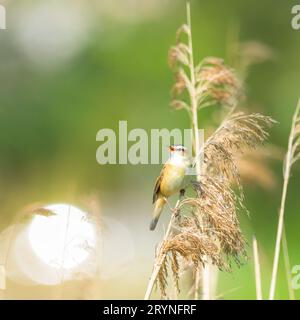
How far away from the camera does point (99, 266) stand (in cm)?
417

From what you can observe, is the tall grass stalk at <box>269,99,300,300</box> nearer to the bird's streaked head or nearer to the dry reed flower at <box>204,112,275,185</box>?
the dry reed flower at <box>204,112,275,185</box>

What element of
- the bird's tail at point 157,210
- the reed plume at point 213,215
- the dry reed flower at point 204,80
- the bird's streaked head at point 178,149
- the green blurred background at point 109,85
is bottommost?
the reed plume at point 213,215

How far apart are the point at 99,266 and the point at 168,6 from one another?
5538 mm

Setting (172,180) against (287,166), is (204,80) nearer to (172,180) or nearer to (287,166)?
(172,180)

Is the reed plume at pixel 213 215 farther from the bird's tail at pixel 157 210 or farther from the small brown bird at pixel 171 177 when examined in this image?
the bird's tail at pixel 157 210

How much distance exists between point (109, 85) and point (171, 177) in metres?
4.72

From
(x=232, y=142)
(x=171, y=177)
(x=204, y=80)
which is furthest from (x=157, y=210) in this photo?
(x=232, y=142)

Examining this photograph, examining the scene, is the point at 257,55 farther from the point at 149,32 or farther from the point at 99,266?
the point at 149,32

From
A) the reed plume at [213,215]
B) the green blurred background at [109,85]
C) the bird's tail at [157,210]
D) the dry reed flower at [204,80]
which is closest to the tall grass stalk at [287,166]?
the reed plume at [213,215]

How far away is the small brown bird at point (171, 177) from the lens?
441 centimetres

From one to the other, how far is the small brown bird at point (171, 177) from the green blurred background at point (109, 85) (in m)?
1.64

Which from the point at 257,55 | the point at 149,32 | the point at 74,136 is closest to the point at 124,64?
the point at 149,32

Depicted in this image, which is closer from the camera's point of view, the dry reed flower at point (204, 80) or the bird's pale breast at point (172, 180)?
the bird's pale breast at point (172, 180)

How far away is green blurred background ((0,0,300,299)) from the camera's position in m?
7.11
